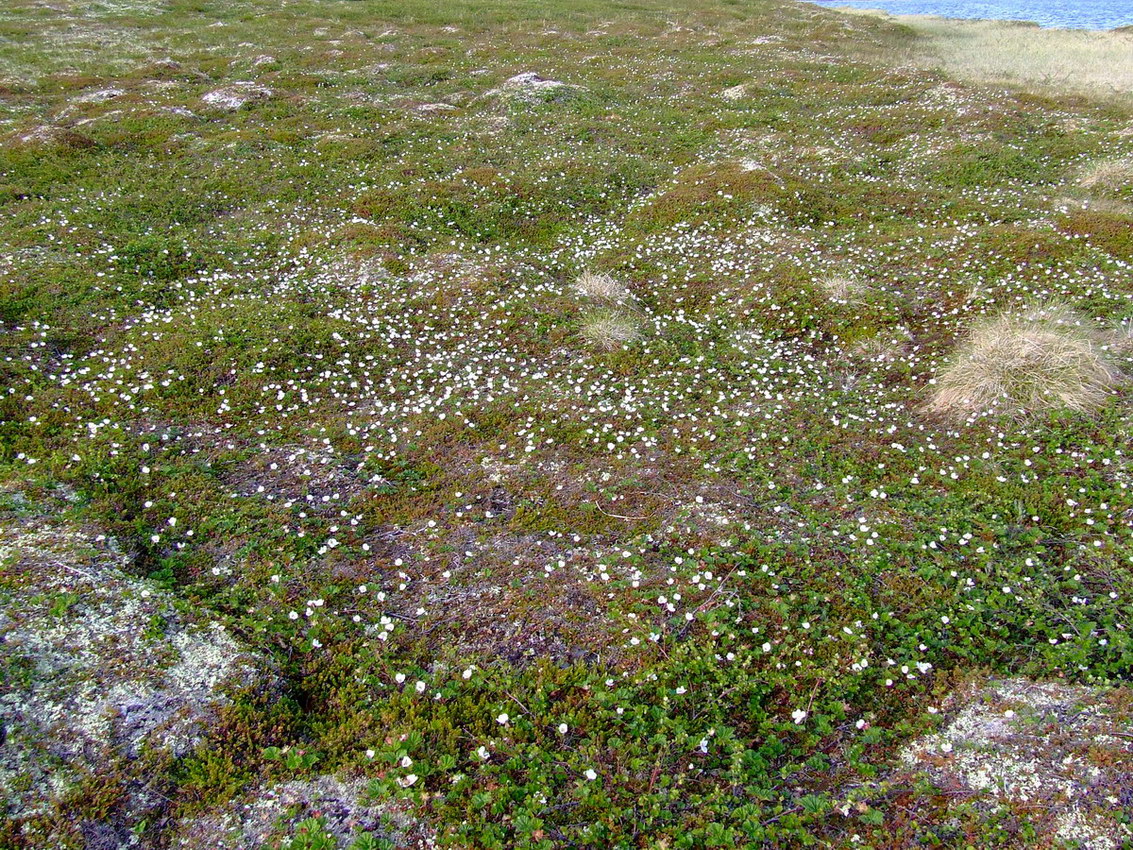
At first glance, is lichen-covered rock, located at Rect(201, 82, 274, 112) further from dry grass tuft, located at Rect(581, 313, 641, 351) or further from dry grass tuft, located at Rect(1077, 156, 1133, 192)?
dry grass tuft, located at Rect(1077, 156, 1133, 192)

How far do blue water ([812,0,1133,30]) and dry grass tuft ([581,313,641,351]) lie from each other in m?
74.0

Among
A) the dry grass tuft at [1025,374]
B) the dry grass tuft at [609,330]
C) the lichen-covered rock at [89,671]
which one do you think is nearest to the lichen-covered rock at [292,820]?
the lichen-covered rock at [89,671]

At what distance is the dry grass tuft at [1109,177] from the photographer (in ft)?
69.7

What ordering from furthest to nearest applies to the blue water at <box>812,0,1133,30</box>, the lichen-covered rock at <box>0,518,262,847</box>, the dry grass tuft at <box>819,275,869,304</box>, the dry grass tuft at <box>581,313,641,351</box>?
1. the blue water at <box>812,0,1133,30</box>
2. the dry grass tuft at <box>819,275,869,304</box>
3. the dry grass tuft at <box>581,313,641,351</box>
4. the lichen-covered rock at <box>0,518,262,847</box>

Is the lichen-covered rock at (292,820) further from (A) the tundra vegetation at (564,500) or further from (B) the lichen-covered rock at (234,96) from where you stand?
(B) the lichen-covered rock at (234,96)

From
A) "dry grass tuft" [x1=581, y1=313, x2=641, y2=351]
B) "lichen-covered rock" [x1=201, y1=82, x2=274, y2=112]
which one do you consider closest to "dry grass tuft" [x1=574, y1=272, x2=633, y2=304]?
"dry grass tuft" [x1=581, y1=313, x2=641, y2=351]

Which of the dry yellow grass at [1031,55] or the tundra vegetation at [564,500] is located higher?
the dry yellow grass at [1031,55]

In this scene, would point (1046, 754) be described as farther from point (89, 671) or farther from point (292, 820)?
point (89, 671)

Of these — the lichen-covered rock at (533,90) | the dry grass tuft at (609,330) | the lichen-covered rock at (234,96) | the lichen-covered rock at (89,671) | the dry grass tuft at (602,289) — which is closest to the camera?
the lichen-covered rock at (89,671)

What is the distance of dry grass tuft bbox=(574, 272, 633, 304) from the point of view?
1644cm

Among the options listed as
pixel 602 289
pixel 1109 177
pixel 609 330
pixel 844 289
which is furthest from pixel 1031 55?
pixel 609 330

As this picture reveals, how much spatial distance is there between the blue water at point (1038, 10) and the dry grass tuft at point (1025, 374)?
71789 millimetres

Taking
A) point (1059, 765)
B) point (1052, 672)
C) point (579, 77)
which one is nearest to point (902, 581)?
point (1052, 672)

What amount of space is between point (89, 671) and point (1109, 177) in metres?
30.7
